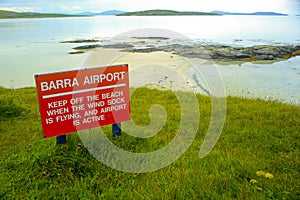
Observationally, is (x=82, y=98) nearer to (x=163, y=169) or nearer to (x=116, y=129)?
(x=116, y=129)

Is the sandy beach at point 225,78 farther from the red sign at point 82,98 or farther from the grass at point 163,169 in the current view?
the red sign at point 82,98

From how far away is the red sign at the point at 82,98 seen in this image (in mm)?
3533

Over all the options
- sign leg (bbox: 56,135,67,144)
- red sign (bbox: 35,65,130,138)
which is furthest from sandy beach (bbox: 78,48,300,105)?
sign leg (bbox: 56,135,67,144)

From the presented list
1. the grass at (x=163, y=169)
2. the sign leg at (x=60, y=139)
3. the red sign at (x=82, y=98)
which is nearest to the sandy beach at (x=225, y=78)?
the grass at (x=163, y=169)

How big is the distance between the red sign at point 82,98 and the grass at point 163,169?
16.1 inches

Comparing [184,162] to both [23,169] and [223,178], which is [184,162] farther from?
[23,169]

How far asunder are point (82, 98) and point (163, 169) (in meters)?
1.53

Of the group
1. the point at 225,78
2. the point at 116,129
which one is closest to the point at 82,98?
the point at 116,129

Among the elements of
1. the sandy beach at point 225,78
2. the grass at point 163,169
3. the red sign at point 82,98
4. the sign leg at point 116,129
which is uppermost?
the red sign at point 82,98

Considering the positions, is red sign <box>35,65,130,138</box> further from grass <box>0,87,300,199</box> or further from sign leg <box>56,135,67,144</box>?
grass <box>0,87,300,199</box>

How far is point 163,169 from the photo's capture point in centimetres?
368

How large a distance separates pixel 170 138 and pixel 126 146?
0.90m

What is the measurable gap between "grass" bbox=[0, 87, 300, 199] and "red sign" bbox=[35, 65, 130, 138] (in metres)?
0.41

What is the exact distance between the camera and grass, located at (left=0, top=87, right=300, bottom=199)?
313 centimetres
